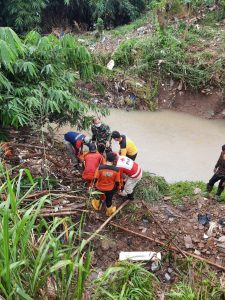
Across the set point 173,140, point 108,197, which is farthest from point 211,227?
point 173,140

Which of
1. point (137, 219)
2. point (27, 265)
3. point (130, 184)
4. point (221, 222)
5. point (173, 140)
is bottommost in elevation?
point (173, 140)

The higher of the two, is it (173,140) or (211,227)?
(211,227)


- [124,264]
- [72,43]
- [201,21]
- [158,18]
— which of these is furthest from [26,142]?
[201,21]

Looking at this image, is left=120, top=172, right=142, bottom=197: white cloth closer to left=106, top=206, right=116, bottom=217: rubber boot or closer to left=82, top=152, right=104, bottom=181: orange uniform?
left=106, top=206, right=116, bottom=217: rubber boot

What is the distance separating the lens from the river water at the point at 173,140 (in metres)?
7.50

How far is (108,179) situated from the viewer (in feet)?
15.4

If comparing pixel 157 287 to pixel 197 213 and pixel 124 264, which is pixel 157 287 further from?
pixel 197 213

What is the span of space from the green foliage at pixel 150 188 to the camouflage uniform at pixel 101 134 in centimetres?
88

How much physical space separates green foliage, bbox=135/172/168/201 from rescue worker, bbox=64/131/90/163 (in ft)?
3.46

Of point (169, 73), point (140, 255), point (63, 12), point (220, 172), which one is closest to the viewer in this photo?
point (140, 255)

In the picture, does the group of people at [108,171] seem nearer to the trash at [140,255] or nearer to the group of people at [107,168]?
the group of people at [107,168]

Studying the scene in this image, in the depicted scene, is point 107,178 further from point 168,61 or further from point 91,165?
point 168,61

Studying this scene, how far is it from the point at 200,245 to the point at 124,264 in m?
1.20

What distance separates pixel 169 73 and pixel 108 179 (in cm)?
612
